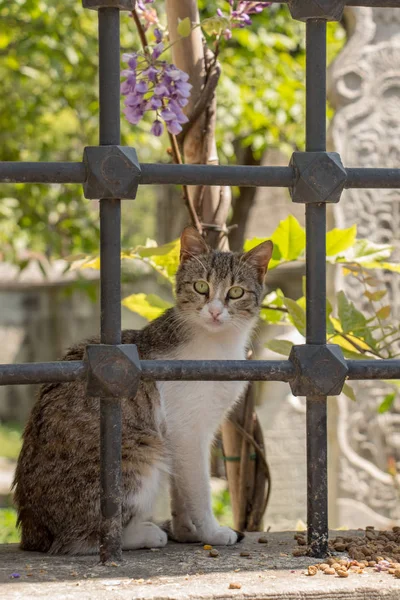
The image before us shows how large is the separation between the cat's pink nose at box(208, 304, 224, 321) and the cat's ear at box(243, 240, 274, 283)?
184 mm

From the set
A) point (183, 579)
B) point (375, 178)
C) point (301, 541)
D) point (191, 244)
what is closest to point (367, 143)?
point (191, 244)

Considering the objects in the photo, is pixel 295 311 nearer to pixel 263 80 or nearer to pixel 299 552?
pixel 299 552

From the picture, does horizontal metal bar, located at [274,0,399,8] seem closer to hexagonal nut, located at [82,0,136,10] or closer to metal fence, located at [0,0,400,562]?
metal fence, located at [0,0,400,562]

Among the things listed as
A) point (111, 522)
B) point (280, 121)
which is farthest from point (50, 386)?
point (280, 121)

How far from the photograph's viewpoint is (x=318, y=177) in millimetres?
1598

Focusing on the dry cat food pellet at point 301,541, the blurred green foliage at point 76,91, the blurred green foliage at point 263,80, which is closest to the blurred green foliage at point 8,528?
the blurred green foliage at point 76,91

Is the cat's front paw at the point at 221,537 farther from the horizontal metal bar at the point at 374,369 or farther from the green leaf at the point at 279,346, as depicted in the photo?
the horizontal metal bar at the point at 374,369

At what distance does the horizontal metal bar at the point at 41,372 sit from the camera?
150 cm

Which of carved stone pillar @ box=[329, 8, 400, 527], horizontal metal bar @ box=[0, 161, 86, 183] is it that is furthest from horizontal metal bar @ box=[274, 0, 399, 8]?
carved stone pillar @ box=[329, 8, 400, 527]

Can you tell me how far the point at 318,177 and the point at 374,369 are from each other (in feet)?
1.25

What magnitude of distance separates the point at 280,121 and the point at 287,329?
1719 millimetres

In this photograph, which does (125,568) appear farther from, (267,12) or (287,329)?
(267,12)

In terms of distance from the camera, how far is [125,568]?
1.57 m

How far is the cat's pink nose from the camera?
233 cm
